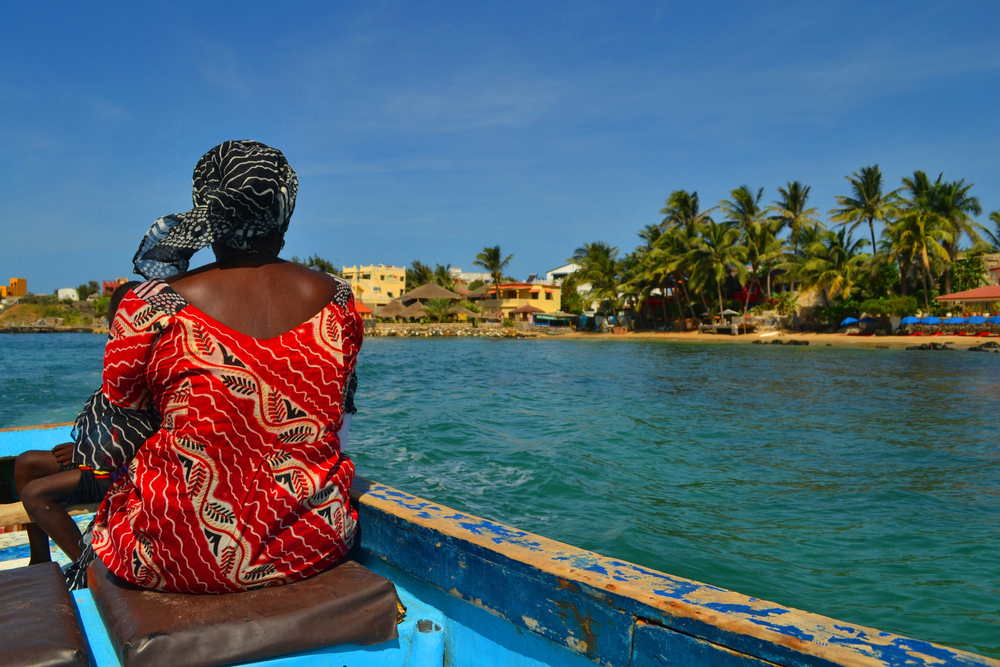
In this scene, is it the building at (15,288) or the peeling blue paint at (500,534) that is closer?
the peeling blue paint at (500,534)

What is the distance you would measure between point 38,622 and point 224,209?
940 millimetres

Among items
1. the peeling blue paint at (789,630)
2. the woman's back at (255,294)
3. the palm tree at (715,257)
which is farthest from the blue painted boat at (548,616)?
the palm tree at (715,257)

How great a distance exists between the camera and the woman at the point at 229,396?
1.44 m

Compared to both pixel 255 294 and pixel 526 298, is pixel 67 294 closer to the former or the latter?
pixel 526 298

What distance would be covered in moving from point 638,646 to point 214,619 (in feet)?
2.88

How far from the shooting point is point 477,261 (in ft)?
194

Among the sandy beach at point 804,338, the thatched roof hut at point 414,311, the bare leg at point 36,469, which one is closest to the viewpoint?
the bare leg at point 36,469

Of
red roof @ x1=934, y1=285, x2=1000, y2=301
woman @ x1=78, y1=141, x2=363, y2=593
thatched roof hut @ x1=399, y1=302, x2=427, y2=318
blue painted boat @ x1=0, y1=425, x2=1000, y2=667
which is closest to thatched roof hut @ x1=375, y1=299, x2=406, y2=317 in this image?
thatched roof hut @ x1=399, y1=302, x2=427, y2=318

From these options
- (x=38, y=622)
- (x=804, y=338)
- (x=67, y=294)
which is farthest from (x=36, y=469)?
(x=67, y=294)

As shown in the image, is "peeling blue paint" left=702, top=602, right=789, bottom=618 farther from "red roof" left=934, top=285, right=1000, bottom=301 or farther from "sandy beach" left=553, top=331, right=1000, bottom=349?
"red roof" left=934, top=285, right=1000, bottom=301

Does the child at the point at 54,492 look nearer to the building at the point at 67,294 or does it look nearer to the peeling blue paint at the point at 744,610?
the peeling blue paint at the point at 744,610

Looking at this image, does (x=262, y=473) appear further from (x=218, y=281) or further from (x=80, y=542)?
(x=80, y=542)

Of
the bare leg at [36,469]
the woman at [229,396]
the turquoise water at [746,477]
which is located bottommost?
the turquoise water at [746,477]

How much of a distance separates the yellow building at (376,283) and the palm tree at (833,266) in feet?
135
